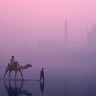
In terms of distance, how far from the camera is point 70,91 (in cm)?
1585

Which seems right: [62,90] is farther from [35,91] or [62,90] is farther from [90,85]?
[90,85]

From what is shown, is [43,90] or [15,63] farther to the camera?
[15,63]

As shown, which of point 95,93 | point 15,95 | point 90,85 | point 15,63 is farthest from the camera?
point 15,63

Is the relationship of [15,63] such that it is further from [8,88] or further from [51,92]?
[51,92]

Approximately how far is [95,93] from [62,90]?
1412mm

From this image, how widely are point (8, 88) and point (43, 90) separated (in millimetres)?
1442

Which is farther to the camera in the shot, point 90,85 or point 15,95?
point 90,85

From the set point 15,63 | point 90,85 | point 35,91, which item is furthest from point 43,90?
point 15,63

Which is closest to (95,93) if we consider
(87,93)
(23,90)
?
(87,93)

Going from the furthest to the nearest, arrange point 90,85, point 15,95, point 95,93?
point 90,85 < point 95,93 < point 15,95

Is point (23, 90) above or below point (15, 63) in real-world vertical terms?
below

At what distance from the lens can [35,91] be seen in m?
15.7

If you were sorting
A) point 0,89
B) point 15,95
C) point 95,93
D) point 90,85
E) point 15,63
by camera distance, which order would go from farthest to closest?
point 15,63
point 90,85
point 0,89
point 95,93
point 15,95

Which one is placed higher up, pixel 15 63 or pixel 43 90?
pixel 15 63
